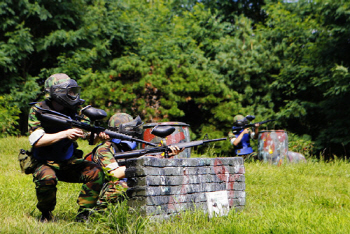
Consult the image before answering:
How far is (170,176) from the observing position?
4188 millimetres

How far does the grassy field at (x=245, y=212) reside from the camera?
12.2 ft

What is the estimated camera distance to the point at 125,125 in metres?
5.13

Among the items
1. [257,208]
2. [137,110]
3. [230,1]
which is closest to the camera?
[257,208]

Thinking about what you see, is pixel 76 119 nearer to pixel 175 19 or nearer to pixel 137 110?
pixel 137 110

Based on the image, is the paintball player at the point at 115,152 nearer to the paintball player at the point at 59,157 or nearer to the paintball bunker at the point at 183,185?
the paintball player at the point at 59,157

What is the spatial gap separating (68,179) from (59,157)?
33cm

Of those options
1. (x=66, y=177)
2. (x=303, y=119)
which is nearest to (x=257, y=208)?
(x=66, y=177)

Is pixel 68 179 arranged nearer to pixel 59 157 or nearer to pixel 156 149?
pixel 59 157

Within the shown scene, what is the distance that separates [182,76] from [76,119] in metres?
10.2

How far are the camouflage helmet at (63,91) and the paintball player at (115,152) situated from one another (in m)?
0.81

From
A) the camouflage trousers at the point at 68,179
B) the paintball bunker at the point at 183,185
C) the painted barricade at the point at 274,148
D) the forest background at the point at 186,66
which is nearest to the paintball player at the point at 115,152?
the camouflage trousers at the point at 68,179

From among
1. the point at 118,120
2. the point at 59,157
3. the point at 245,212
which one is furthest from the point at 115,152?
the point at 245,212

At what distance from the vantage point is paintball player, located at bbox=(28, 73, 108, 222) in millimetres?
4066

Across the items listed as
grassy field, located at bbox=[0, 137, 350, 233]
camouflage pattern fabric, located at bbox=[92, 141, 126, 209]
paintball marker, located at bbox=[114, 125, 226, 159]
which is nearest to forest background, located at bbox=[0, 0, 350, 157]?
grassy field, located at bbox=[0, 137, 350, 233]
